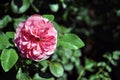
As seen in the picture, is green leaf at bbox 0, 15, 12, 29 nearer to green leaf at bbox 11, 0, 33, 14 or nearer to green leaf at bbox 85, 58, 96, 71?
green leaf at bbox 11, 0, 33, 14

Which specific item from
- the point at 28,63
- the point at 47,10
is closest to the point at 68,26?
the point at 47,10

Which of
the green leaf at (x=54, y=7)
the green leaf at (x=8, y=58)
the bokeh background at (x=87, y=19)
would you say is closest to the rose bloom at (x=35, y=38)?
the green leaf at (x=8, y=58)

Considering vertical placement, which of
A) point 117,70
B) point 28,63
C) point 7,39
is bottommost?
point 117,70

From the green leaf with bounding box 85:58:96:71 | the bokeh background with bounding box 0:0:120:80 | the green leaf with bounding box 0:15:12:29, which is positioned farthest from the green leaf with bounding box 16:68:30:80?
the green leaf with bounding box 85:58:96:71

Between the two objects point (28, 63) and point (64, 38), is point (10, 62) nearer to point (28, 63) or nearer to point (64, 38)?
point (28, 63)

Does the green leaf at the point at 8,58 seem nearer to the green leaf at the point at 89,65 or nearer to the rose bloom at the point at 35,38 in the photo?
the rose bloom at the point at 35,38

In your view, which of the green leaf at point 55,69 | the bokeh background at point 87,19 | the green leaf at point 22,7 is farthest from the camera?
the bokeh background at point 87,19
